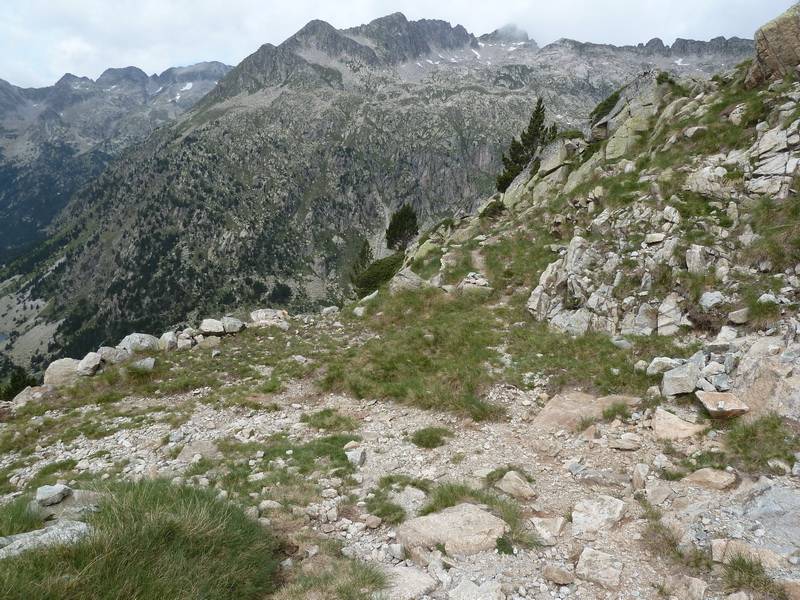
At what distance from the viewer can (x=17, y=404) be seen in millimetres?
19547

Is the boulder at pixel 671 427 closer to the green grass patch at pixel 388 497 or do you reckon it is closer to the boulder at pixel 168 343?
the green grass patch at pixel 388 497

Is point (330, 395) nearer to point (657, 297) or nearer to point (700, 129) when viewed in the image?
point (657, 297)

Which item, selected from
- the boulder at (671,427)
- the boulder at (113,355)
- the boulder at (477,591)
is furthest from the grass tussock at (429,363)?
the boulder at (113,355)

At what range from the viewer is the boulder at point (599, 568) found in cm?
686

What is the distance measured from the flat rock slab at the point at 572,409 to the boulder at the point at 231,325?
19.8 meters

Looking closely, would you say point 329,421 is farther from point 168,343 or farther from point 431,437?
point 168,343

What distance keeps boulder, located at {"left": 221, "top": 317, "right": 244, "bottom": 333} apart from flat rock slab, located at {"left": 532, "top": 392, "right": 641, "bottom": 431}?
64.9 ft

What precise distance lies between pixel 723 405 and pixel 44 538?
1426 cm

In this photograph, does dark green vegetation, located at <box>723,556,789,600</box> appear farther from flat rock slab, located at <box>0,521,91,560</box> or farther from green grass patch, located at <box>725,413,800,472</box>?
flat rock slab, located at <box>0,521,91,560</box>

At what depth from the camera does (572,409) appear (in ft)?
43.9

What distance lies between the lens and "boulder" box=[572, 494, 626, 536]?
27.0 ft

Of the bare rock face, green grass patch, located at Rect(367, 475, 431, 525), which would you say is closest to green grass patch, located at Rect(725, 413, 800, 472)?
green grass patch, located at Rect(367, 475, 431, 525)

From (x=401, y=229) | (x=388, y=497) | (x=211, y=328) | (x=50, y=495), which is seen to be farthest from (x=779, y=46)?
(x=401, y=229)

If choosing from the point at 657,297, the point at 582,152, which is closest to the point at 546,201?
the point at 582,152
